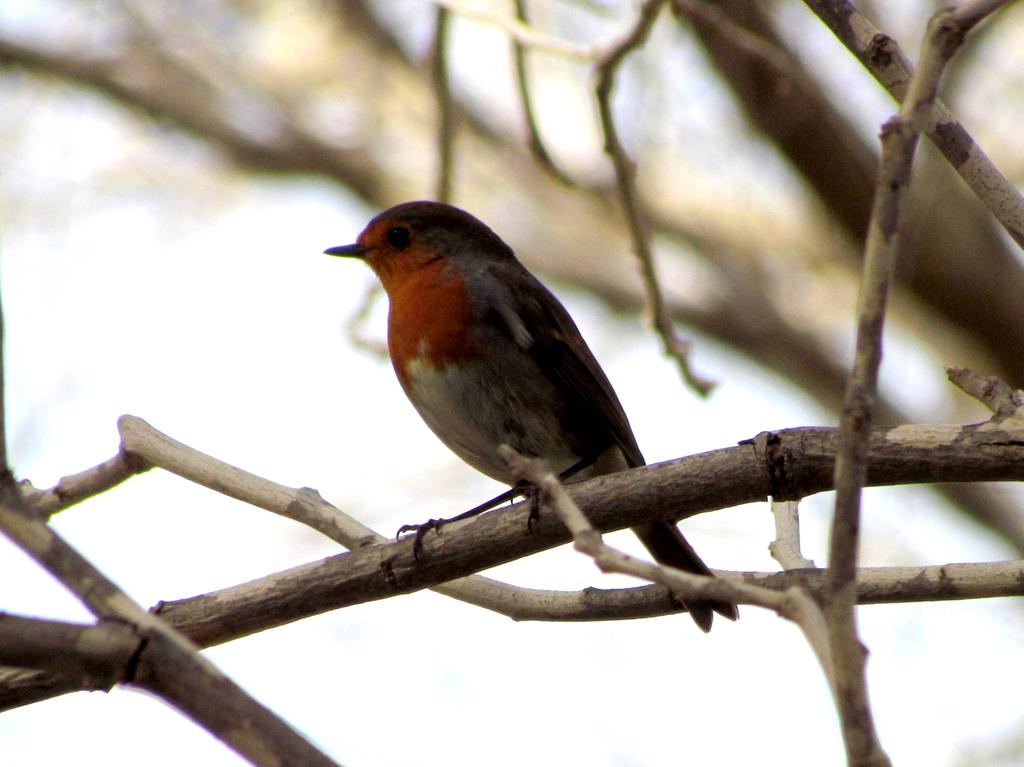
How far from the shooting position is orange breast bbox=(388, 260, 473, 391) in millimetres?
4312

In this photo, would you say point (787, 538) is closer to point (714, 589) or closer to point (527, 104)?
point (714, 589)

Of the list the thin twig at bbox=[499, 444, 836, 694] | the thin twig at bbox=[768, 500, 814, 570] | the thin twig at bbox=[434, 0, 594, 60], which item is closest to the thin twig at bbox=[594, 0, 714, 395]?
the thin twig at bbox=[434, 0, 594, 60]

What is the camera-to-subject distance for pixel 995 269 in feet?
26.1

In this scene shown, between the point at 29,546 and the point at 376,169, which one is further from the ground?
the point at 376,169

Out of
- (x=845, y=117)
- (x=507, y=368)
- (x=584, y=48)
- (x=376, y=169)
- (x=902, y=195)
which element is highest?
(x=376, y=169)

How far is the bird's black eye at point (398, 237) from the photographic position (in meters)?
5.04

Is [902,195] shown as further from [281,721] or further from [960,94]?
[960,94]

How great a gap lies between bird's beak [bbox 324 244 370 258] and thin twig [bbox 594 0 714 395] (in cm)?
105

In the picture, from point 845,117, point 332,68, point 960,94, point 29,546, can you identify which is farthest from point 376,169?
point 29,546

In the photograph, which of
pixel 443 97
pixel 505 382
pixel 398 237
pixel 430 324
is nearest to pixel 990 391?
pixel 505 382

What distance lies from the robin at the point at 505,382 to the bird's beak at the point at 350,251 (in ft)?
1.57

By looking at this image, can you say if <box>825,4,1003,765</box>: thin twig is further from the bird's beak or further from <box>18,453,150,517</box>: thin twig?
the bird's beak

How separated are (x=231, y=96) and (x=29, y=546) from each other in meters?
8.49

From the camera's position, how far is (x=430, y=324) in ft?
14.4
